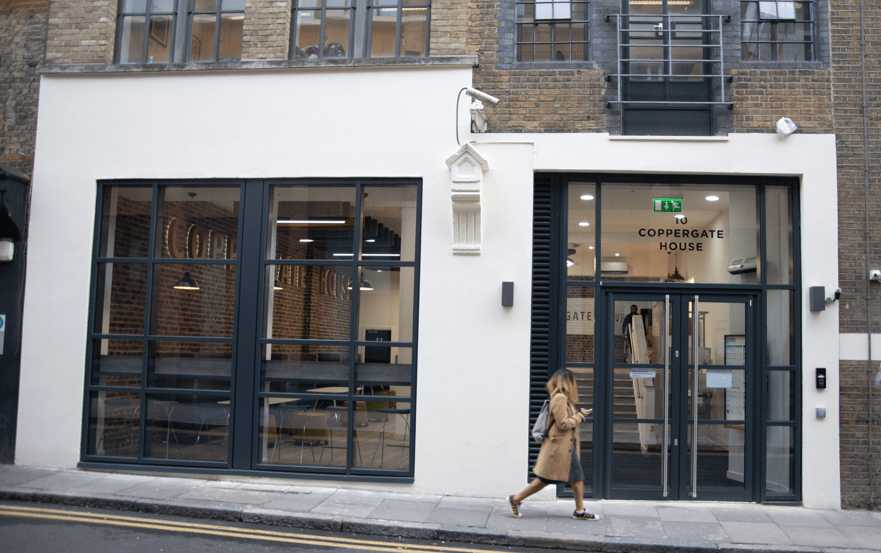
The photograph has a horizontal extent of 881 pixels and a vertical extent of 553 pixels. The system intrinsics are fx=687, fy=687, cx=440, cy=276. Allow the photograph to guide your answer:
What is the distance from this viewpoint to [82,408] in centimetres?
938

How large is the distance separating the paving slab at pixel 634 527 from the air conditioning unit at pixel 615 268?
2.99 metres

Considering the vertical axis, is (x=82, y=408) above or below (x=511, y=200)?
below

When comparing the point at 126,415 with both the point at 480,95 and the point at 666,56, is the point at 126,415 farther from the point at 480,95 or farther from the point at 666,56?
the point at 666,56

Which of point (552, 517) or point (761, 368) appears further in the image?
point (761, 368)

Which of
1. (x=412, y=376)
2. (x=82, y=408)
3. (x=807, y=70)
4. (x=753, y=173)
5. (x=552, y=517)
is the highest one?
(x=807, y=70)

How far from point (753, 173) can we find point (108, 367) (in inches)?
354

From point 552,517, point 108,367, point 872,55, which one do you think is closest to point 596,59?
point 872,55

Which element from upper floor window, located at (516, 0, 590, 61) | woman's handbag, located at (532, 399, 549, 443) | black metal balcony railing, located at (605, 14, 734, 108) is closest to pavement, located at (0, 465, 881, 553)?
woman's handbag, located at (532, 399, 549, 443)

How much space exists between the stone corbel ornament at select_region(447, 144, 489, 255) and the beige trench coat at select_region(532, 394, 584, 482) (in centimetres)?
234

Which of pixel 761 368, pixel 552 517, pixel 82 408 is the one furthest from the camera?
pixel 82 408

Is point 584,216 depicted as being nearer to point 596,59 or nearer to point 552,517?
point 596,59

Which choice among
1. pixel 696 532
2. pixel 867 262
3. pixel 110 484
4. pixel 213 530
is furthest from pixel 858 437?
pixel 110 484

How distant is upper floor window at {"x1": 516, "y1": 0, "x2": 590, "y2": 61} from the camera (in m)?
9.32

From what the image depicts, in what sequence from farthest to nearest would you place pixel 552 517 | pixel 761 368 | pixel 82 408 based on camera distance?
pixel 82 408 → pixel 761 368 → pixel 552 517
